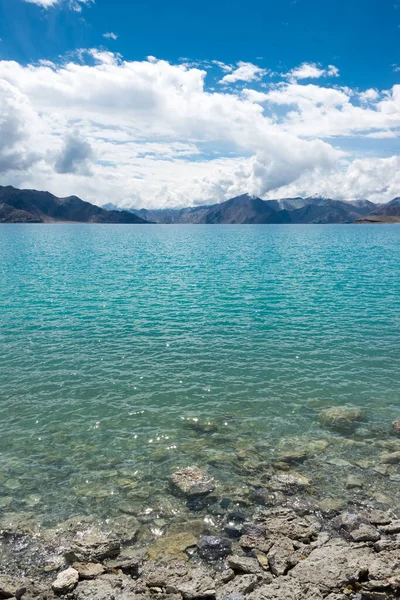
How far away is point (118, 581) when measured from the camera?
37.3 feet

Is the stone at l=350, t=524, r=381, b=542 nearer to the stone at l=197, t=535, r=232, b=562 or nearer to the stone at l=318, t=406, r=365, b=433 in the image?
the stone at l=197, t=535, r=232, b=562

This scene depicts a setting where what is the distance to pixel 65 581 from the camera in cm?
1114

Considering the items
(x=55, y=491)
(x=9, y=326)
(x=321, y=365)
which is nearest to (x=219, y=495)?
(x=55, y=491)

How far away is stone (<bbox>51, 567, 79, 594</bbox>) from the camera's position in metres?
11.0

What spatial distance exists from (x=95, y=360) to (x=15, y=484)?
13.4 metres

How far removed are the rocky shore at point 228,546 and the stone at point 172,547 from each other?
0.03 meters

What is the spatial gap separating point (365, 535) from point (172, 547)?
20.3ft

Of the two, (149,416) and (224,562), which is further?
(149,416)

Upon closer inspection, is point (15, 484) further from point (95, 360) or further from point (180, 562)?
point (95, 360)

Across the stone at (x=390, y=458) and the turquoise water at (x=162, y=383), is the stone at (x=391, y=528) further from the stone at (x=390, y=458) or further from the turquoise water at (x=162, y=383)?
the stone at (x=390, y=458)

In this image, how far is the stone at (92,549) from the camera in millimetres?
12391

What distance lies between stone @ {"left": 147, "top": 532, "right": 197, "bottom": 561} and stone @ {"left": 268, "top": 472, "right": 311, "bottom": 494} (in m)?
4.21

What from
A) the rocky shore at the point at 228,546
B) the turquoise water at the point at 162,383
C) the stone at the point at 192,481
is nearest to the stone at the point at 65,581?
the rocky shore at the point at 228,546

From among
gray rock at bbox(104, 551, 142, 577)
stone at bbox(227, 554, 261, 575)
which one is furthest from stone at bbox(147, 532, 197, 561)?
stone at bbox(227, 554, 261, 575)
